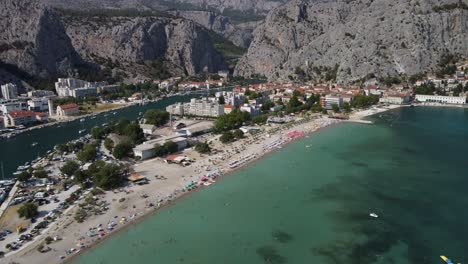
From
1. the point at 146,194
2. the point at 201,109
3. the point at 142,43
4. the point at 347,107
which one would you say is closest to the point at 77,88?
the point at 201,109

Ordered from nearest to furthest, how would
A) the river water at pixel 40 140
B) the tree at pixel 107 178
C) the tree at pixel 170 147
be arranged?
the tree at pixel 107 178
the tree at pixel 170 147
the river water at pixel 40 140

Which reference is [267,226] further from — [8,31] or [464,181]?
[8,31]

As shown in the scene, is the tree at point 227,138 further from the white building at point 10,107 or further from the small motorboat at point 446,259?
the white building at point 10,107

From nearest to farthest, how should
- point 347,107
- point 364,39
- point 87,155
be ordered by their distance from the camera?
point 87,155
point 347,107
point 364,39

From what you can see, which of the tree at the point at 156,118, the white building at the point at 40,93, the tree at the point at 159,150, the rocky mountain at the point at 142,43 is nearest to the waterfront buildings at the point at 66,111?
the tree at the point at 156,118

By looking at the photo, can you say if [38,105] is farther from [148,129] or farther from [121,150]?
[121,150]
